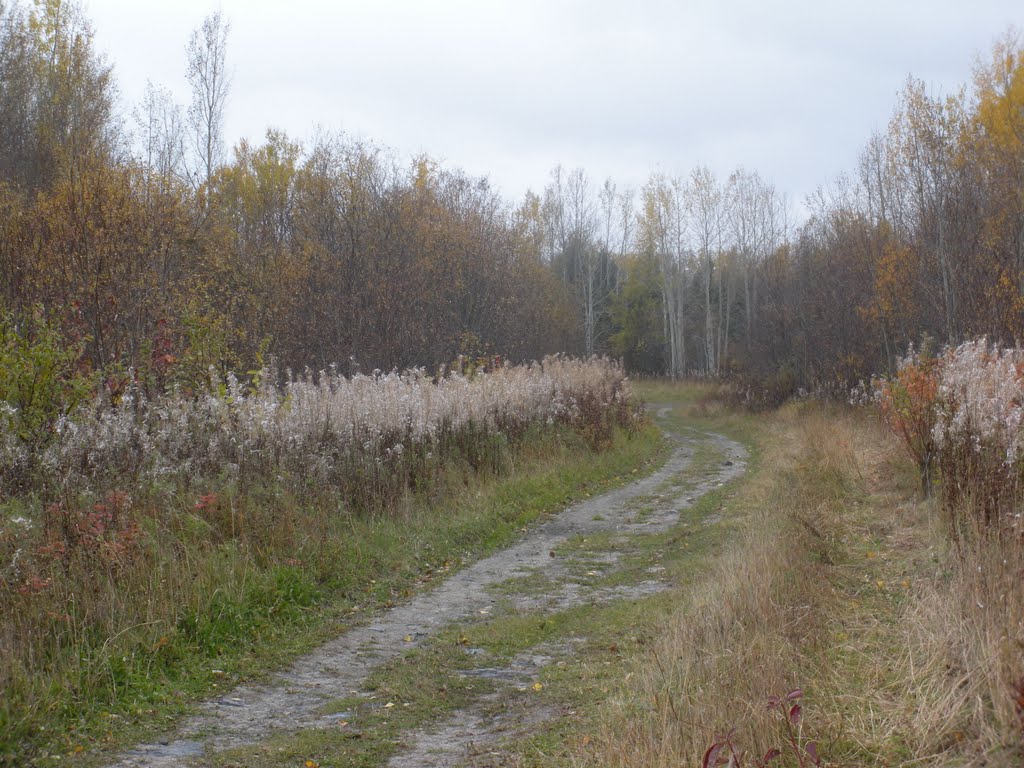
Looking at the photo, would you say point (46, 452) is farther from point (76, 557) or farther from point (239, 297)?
point (239, 297)

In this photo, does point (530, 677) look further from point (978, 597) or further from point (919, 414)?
point (919, 414)

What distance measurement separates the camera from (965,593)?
5.18 metres

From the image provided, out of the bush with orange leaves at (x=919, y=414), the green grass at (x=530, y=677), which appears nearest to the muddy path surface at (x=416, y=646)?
the green grass at (x=530, y=677)

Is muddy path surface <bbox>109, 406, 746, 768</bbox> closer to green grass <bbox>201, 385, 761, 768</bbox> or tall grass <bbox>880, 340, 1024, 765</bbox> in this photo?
green grass <bbox>201, 385, 761, 768</bbox>

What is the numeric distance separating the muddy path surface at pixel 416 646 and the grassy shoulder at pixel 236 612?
8.7 inches

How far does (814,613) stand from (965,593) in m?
1.40

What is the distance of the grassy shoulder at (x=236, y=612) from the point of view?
17.1 ft

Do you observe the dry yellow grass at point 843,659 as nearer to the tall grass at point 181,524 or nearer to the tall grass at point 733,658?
the tall grass at point 733,658

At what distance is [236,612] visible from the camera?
7.04 m

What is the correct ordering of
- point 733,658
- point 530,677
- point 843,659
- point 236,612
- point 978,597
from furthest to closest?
1. point 236,612
2. point 530,677
3. point 843,659
4. point 733,658
5. point 978,597

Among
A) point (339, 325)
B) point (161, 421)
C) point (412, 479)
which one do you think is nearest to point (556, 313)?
point (339, 325)

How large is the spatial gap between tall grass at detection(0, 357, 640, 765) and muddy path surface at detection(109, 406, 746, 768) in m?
0.53

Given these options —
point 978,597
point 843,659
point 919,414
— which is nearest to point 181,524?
point 843,659

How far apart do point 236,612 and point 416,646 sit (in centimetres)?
139
